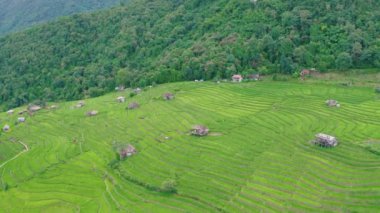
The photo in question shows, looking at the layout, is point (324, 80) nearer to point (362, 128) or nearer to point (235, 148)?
point (362, 128)

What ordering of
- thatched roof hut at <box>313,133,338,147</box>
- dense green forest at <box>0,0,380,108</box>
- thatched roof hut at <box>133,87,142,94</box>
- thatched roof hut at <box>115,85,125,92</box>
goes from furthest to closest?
thatched roof hut at <box>115,85,125,92</box>
thatched roof hut at <box>133,87,142,94</box>
dense green forest at <box>0,0,380,108</box>
thatched roof hut at <box>313,133,338,147</box>

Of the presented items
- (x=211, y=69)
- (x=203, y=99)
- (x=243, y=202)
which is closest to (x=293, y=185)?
(x=243, y=202)

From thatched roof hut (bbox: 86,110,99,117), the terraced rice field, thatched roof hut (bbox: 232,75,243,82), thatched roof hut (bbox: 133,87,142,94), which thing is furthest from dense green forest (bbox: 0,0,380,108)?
thatched roof hut (bbox: 86,110,99,117)

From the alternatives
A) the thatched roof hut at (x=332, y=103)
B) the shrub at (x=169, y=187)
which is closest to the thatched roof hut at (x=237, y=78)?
the thatched roof hut at (x=332, y=103)

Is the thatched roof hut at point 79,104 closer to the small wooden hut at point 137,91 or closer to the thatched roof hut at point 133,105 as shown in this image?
the small wooden hut at point 137,91

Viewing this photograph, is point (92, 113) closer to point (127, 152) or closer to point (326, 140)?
point (127, 152)

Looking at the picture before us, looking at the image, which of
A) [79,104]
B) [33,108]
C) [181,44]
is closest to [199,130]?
[79,104]

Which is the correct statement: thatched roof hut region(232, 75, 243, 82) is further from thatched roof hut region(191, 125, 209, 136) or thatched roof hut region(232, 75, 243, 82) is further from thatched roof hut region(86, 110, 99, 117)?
thatched roof hut region(86, 110, 99, 117)
